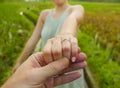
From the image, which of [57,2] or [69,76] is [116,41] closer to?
[57,2]

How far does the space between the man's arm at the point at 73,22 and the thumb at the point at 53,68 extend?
1.86 ft

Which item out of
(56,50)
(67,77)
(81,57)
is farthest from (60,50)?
(67,77)

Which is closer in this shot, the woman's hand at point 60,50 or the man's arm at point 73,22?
the woman's hand at point 60,50

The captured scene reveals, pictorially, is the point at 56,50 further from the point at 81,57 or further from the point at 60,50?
the point at 81,57

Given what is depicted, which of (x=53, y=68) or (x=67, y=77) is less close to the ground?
(x=53, y=68)

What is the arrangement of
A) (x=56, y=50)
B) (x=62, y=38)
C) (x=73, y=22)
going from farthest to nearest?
(x=73, y=22) → (x=62, y=38) → (x=56, y=50)

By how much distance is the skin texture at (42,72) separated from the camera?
1.46m

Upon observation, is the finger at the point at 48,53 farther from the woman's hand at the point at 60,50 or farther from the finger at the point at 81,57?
the finger at the point at 81,57

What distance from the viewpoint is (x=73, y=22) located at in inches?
91.6

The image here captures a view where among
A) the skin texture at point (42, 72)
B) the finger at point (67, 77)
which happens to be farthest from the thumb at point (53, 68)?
the finger at point (67, 77)

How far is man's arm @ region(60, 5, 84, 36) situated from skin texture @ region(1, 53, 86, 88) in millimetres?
477

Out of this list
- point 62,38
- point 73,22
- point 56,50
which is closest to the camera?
point 56,50

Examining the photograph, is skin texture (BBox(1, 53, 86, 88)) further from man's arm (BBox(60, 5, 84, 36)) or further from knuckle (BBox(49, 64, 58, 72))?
man's arm (BBox(60, 5, 84, 36))

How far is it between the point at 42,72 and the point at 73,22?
913 mm
